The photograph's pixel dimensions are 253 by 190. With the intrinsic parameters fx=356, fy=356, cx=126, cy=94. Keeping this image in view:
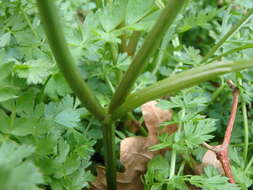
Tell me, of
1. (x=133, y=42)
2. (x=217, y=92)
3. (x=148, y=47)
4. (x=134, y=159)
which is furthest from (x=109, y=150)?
(x=217, y=92)

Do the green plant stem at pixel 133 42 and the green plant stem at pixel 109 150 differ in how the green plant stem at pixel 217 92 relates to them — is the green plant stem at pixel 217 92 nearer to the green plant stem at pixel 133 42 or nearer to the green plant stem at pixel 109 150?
the green plant stem at pixel 133 42

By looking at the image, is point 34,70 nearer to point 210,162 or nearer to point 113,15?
point 113,15

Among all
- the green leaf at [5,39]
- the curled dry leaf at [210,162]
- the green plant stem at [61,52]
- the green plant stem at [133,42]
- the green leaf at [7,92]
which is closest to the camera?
the green plant stem at [61,52]

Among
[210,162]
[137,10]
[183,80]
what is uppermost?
[137,10]

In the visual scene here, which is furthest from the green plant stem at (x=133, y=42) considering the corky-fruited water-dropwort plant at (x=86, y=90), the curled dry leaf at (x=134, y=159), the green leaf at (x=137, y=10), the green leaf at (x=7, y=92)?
the green leaf at (x=7, y=92)

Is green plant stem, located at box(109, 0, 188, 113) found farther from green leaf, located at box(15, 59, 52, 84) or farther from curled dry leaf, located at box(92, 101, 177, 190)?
curled dry leaf, located at box(92, 101, 177, 190)
